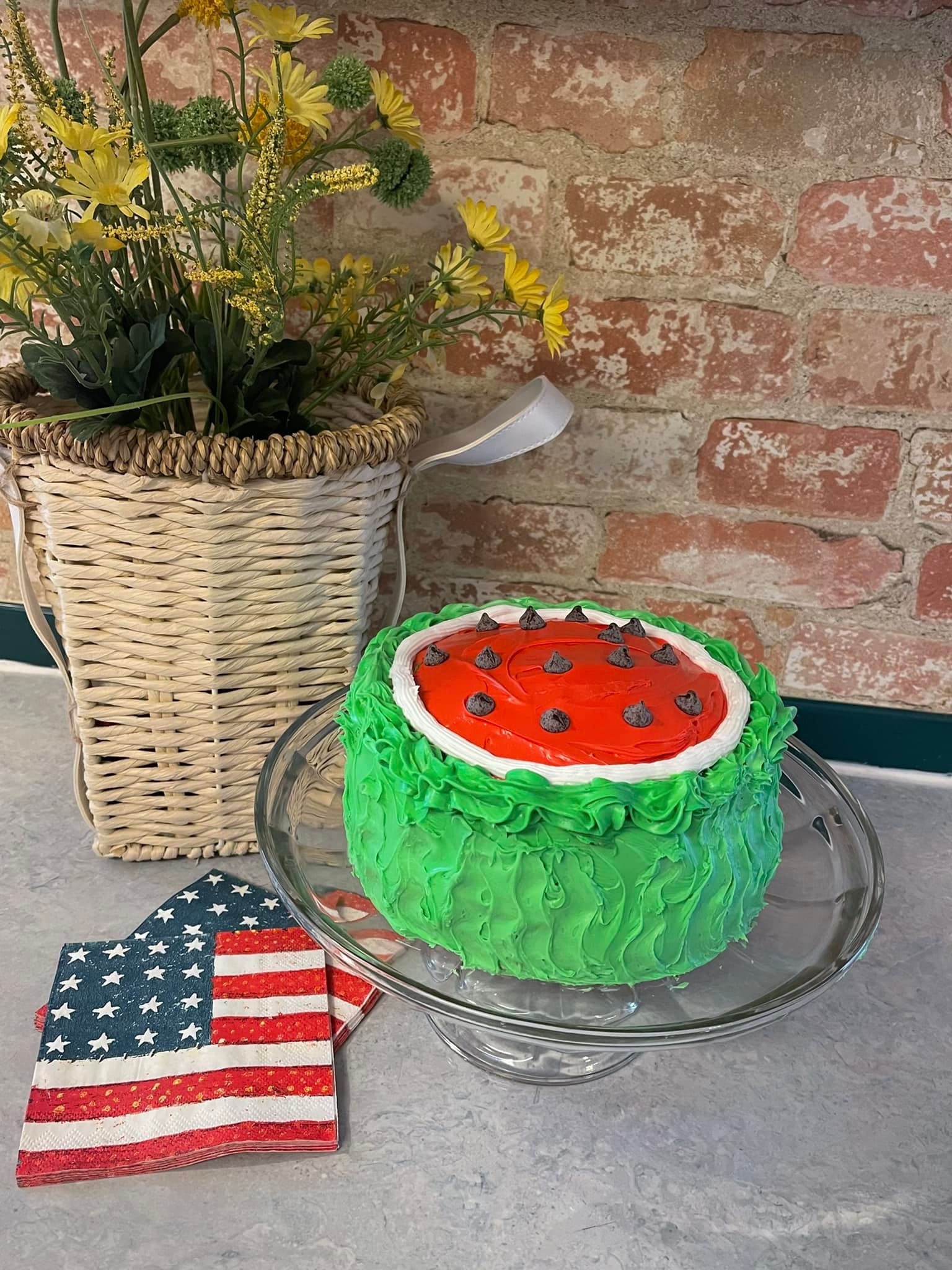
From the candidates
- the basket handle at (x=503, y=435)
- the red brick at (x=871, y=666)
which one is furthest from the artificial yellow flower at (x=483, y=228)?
the red brick at (x=871, y=666)

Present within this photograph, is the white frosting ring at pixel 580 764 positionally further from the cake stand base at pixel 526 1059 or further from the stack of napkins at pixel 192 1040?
the cake stand base at pixel 526 1059

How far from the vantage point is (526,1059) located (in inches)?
33.0

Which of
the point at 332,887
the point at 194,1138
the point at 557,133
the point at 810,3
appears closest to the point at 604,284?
the point at 557,133

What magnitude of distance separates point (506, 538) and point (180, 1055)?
62cm

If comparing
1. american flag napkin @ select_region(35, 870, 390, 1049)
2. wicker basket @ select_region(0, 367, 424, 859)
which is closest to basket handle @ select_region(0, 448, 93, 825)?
wicker basket @ select_region(0, 367, 424, 859)

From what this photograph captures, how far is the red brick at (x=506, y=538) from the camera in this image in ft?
3.79

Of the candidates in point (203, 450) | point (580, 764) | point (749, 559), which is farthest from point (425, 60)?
point (580, 764)

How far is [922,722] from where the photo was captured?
1.19 m

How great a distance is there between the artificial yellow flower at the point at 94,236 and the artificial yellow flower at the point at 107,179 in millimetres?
16

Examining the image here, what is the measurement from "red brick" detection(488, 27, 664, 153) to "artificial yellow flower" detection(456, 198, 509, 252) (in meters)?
0.16

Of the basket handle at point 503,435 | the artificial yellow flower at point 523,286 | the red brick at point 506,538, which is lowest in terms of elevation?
the red brick at point 506,538

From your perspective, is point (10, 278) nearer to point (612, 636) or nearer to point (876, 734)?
point (612, 636)

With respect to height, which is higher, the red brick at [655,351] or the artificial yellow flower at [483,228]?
the artificial yellow flower at [483,228]

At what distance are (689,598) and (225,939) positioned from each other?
1.98 feet
